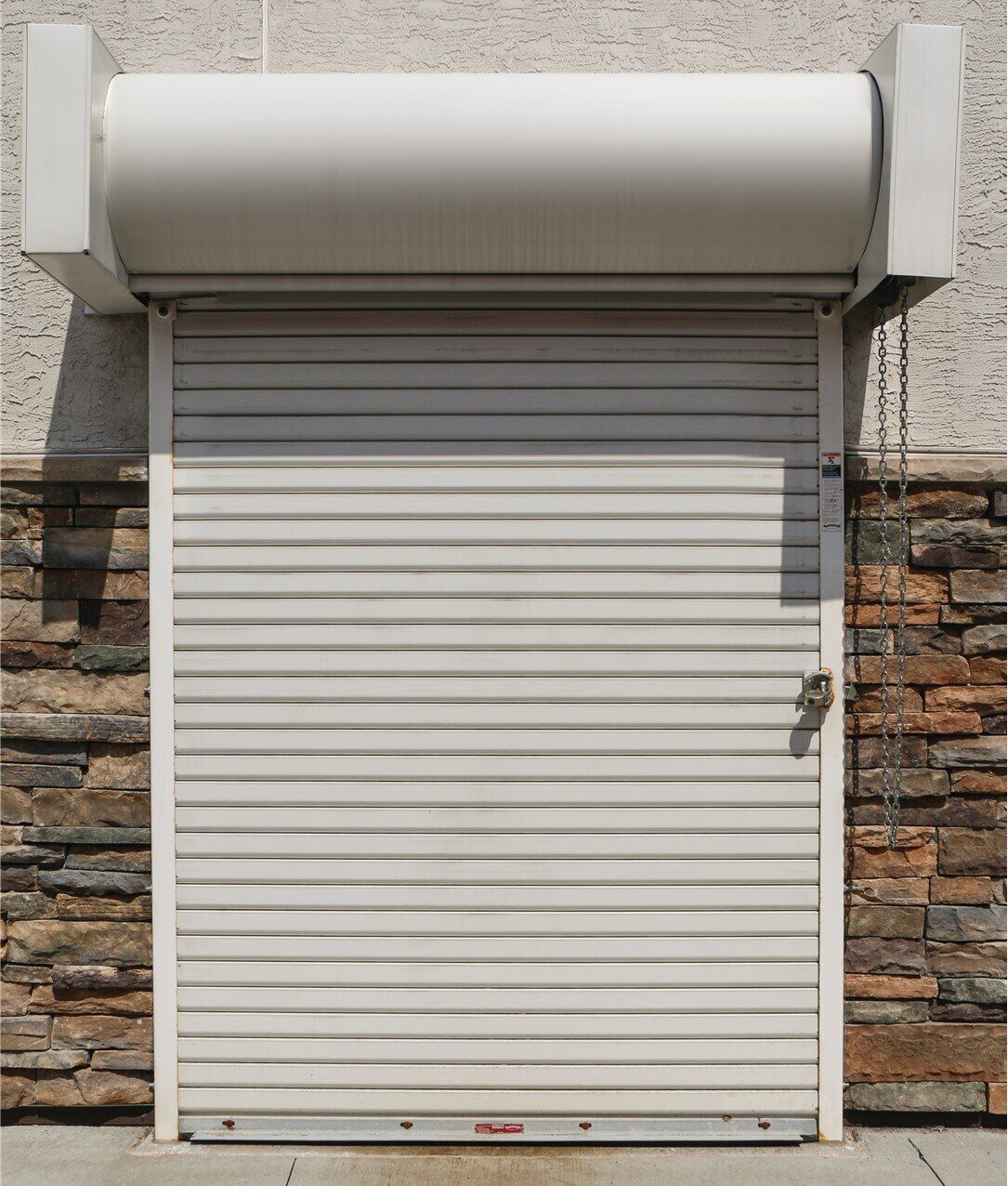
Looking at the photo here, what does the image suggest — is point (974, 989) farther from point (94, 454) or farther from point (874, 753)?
point (94, 454)

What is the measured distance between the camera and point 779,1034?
335cm

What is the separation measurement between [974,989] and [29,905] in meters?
3.67

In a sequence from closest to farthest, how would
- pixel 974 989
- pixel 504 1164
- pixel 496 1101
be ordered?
1. pixel 504 1164
2. pixel 496 1101
3. pixel 974 989

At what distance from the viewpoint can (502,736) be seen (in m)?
3.34

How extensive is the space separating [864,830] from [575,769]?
1.14 metres

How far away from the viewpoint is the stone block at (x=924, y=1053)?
134 inches

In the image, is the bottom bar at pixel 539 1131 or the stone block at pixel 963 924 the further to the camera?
the stone block at pixel 963 924

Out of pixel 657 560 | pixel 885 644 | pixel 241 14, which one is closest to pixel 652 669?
pixel 657 560

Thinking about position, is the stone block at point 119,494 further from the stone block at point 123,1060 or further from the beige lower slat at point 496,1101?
the beige lower slat at point 496,1101

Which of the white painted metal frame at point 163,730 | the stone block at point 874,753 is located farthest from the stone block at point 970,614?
the white painted metal frame at point 163,730

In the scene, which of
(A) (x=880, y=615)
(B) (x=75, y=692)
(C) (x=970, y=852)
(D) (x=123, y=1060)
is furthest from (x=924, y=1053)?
(B) (x=75, y=692)

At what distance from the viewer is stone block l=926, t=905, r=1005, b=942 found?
3422 millimetres

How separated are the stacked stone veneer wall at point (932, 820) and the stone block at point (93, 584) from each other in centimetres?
272

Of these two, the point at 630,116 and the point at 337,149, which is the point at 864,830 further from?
the point at 337,149
